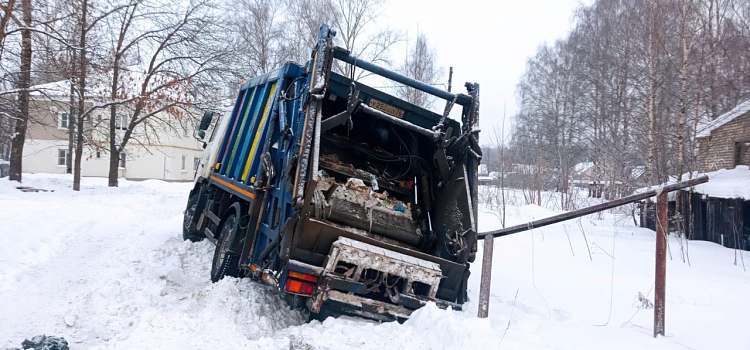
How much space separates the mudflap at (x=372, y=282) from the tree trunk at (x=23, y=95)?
12.8m

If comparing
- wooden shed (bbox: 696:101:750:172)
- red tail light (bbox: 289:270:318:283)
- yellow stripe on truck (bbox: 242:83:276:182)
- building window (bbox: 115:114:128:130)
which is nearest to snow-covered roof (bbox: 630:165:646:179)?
wooden shed (bbox: 696:101:750:172)

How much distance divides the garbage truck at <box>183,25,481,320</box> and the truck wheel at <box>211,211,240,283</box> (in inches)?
0.6

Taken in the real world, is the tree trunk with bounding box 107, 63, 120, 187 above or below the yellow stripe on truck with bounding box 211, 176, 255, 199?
above

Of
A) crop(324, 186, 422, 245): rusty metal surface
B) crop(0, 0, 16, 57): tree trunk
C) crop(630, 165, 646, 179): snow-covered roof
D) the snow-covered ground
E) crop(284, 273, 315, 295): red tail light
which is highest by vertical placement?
crop(0, 0, 16, 57): tree trunk

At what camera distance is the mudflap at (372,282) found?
4.43 metres

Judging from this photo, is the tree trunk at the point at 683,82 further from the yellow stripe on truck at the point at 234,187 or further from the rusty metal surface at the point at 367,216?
the yellow stripe on truck at the point at 234,187

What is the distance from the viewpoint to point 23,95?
15750mm

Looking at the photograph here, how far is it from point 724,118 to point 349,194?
12.9m

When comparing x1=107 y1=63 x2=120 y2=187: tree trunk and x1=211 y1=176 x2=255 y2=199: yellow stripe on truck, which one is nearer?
x1=211 y1=176 x2=255 y2=199: yellow stripe on truck

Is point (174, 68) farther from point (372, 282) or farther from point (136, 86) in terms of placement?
point (372, 282)

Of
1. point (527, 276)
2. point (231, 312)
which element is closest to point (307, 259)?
point (231, 312)

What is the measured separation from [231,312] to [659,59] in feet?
53.3

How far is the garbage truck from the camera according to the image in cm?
452

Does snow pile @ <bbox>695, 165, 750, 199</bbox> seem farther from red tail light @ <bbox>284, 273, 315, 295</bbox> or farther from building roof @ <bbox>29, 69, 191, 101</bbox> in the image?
building roof @ <bbox>29, 69, 191, 101</bbox>
